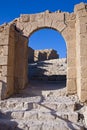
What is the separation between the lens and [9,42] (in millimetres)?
10383

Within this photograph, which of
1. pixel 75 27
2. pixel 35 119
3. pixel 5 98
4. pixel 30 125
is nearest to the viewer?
pixel 30 125

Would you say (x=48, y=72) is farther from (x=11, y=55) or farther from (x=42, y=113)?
(x=42, y=113)

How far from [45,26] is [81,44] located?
8.22 feet

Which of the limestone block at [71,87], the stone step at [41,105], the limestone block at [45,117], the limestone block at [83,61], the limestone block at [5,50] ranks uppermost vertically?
the limestone block at [5,50]

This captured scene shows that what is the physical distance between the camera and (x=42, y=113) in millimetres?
7953

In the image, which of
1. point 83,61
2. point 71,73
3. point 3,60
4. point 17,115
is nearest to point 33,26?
point 3,60

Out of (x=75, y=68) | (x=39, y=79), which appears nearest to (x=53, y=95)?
(x=75, y=68)

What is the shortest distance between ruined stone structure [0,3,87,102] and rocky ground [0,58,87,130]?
821 millimetres

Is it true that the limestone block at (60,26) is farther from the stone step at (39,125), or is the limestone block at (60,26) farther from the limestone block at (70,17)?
the stone step at (39,125)

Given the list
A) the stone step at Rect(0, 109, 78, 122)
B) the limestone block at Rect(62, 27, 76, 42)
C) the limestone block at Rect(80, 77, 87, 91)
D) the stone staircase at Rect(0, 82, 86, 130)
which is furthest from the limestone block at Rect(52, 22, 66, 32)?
the stone step at Rect(0, 109, 78, 122)

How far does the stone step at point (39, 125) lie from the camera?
7.17m

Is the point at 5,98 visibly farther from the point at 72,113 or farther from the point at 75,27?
the point at 75,27

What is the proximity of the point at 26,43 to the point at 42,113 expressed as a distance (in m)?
4.32

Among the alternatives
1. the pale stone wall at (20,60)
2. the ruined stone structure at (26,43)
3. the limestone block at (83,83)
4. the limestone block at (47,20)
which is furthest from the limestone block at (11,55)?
the limestone block at (83,83)
